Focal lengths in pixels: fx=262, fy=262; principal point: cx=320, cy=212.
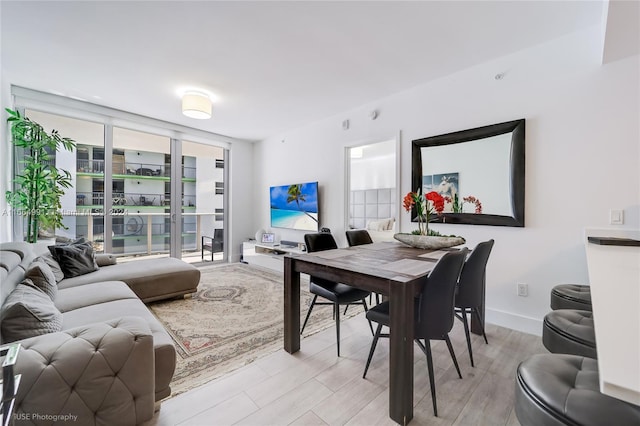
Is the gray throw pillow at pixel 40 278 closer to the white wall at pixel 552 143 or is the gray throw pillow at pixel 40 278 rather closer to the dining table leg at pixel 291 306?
the dining table leg at pixel 291 306

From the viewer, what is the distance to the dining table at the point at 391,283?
137cm

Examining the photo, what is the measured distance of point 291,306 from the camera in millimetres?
2014

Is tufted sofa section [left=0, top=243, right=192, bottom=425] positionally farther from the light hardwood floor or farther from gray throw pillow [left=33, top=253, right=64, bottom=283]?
gray throw pillow [left=33, top=253, right=64, bottom=283]

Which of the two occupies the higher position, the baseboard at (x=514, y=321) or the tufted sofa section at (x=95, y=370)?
the tufted sofa section at (x=95, y=370)

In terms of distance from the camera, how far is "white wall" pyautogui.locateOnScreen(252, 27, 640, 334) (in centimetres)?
206

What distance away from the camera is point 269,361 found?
194 centimetres

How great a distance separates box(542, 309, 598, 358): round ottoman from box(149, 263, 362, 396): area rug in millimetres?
1714

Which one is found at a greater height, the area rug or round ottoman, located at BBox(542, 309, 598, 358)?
round ottoman, located at BBox(542, 309, 598, 358)

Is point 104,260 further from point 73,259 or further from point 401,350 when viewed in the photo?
point 401,350

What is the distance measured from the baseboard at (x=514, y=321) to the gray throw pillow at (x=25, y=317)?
3.40 metres

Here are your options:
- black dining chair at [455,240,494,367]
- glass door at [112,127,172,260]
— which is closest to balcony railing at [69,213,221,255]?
glass door at [112,127,172,260]

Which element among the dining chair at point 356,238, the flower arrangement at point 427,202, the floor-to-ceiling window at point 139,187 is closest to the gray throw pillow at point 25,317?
the dining chair at point 356,238

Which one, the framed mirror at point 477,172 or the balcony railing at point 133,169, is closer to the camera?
the framed mirror at point 477,172

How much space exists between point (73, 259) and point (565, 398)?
153 inches
